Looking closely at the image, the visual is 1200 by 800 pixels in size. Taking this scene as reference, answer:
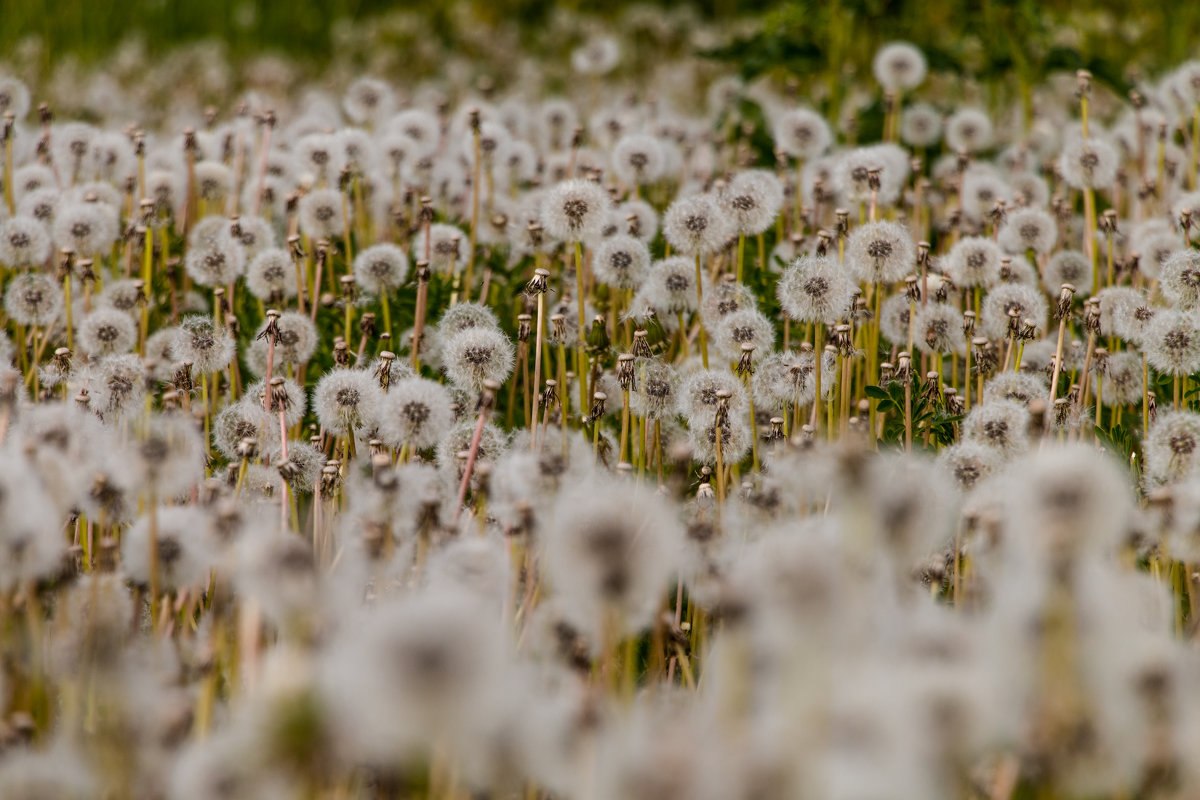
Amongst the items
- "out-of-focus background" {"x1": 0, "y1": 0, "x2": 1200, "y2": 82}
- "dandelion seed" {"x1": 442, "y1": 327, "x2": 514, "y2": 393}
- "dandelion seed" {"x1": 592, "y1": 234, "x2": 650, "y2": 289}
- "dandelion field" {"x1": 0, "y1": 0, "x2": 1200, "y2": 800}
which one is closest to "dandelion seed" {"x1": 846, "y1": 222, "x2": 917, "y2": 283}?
"dandelion field" {"x1": 0, "y1": 0, "x2": 1200, "y2": 800}

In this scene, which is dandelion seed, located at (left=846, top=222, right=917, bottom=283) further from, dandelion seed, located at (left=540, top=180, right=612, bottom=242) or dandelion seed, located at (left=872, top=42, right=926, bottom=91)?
dandelion seed, located at (left=872, top=42, right=926, bottom=91)

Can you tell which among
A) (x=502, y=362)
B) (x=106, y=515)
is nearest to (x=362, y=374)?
(x=502, y=362)

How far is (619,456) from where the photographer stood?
3.18 m

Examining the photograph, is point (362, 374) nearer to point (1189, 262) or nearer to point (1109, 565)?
point (1109, 565)

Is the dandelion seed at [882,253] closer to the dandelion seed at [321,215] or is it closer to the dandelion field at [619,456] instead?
the dandelion field at [619,456]

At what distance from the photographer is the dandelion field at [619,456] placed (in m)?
1.35

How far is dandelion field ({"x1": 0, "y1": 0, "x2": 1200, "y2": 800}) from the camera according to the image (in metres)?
1.35

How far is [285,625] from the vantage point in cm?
154

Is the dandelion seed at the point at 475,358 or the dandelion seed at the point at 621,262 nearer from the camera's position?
the dandelion seed at the point at 475,358

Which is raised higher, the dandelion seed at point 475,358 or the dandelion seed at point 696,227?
the dandelion seed at point 696,227

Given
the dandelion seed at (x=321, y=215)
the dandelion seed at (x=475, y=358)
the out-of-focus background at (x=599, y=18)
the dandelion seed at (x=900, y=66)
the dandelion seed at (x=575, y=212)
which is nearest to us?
the dandelion seed at (x=475, y=358)

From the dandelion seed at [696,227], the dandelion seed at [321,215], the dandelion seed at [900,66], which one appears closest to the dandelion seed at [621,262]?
the dandelion seed at [696,227]

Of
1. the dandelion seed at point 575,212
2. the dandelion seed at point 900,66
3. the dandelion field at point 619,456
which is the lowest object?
the dandelion field at point 619,456

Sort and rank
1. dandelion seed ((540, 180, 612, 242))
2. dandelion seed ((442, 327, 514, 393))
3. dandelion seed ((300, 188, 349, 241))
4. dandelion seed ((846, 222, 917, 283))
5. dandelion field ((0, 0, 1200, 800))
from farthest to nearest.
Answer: dandelion seed ((300, 188, 349, 241)) < dandelion seed ((540, 180, 612, 242)) < dandelion seed ((846, 222, 917, 283)) < dandelion seed ((442, 327, 514, 393)) < dandelion field ((0, 0, 1200, 800))
